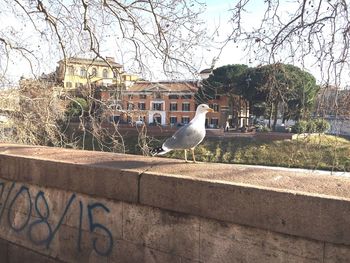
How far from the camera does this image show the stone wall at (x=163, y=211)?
238cm

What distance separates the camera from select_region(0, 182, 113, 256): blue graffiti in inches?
140

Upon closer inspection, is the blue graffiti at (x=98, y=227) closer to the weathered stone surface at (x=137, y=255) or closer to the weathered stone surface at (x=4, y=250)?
the weathered stone surface at (x=137, y=255)

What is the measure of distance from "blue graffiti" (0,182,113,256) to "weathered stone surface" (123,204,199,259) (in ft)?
0.90

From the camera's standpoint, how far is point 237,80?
162ft

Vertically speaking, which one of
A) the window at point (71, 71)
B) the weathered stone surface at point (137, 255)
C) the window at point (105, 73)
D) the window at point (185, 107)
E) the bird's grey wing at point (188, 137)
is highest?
the window at point (185, 107)

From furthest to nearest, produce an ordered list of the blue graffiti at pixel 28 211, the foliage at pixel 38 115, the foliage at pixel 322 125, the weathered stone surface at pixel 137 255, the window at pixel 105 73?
1. the foliage at pixel 38 115
2. the window at pixel 105 73
3. the foliage at pixel 322 125
4. the blue graffiti at pixel 28 211
5. the weathered stone surface at pixel 137 255

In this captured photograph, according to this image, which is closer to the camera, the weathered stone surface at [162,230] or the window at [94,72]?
the weathered stone surface at [162,230]

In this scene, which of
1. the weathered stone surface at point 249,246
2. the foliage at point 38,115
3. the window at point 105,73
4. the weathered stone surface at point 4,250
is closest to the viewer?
Result: the weathered stone surface at point 249,246

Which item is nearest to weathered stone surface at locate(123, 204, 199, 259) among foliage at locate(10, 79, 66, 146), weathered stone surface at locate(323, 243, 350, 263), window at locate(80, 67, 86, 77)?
weathered stone surface at locate(323, 243, 350, 263)

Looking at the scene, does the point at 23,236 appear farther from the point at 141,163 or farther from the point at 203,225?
the point at 203,225

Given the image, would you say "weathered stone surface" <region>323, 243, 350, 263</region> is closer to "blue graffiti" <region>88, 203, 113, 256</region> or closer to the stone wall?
the stone wall

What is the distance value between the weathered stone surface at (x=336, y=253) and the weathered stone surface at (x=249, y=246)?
0.03 metres

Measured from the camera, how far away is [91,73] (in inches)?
418

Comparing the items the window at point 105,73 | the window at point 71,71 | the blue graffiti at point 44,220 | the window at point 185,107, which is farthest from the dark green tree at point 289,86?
the window at point 185,107
